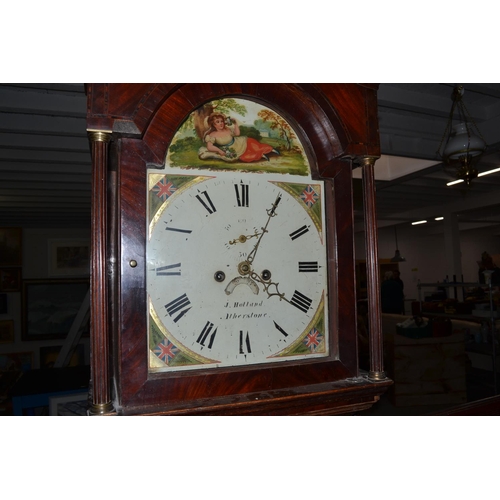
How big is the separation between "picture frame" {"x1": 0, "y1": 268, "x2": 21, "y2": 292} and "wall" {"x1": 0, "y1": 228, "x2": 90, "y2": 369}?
9cm

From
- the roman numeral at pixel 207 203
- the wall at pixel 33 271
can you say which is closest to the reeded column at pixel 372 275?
the roman numeral at pixel 207 203

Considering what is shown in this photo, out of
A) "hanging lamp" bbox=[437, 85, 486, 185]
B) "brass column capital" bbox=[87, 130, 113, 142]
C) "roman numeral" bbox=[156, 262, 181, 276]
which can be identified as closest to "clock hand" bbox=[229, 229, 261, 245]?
"roman numeral" bbox=[156, 262, 181, 276]

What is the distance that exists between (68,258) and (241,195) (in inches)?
292

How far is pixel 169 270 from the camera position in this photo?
36.5 inches

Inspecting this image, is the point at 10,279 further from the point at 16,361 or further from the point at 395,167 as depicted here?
the point at 395,167

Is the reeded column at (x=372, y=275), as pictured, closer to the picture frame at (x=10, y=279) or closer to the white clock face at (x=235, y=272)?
the white clock face at (x=235, y=272)

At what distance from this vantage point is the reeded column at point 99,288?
821 mm

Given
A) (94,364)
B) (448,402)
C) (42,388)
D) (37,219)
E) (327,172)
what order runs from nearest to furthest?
(94,364)
(327,172)
(42,388)
(448,402)
(37,219)

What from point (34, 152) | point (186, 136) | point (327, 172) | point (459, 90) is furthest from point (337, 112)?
point (34, 152)

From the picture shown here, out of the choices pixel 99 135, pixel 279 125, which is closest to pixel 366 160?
pixel 279 125

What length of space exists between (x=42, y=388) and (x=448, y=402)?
361cm

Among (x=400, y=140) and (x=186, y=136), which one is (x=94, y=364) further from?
(x=400, y=140)

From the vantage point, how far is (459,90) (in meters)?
2.38

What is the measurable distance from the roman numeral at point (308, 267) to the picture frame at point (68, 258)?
7.17m
